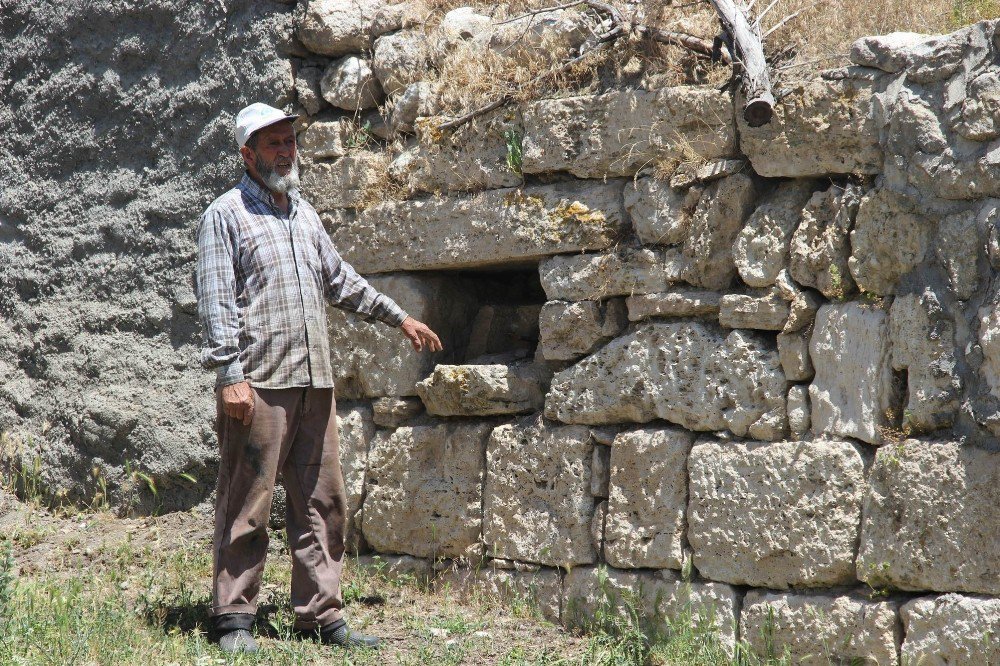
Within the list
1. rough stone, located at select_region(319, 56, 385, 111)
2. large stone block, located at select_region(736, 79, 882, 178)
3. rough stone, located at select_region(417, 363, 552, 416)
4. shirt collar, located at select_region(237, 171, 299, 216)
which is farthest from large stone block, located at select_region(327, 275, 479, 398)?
large stone block, located at select_region(736, 79, 882, 178)

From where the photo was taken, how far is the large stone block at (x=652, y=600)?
12.9 ft

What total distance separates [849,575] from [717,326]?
1.02 metres

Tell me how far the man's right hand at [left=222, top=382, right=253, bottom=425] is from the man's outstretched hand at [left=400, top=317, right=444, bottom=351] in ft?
2.61

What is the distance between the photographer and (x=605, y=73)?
442 centimetres

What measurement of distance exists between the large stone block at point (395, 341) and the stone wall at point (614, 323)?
0.6 inches

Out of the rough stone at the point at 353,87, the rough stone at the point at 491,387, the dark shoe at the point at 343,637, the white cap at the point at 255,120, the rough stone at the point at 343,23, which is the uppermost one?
the rough stone at the point at 343,23

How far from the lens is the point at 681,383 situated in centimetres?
408

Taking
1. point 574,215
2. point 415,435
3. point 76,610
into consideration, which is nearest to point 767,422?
point 574,215

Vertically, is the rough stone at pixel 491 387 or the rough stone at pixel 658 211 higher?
the rough stone at pixel 658 211

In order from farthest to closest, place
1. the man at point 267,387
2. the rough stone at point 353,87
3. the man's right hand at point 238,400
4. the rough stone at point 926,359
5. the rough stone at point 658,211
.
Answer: the rough stone at point 353,87 < the rough stone at point 658,211 < the man at point 267,387 < the man's right hand at point 238,400 < the rough stone at point 926,359

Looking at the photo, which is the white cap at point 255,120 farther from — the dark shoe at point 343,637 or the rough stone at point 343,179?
the dark shoe at point 343,637

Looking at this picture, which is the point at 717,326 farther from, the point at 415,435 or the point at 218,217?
the point at 218,217

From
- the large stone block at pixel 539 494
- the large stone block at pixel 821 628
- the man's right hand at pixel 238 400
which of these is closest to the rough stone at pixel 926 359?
the large stone block at pixel 821 628

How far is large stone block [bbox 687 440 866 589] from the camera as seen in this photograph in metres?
3.69
